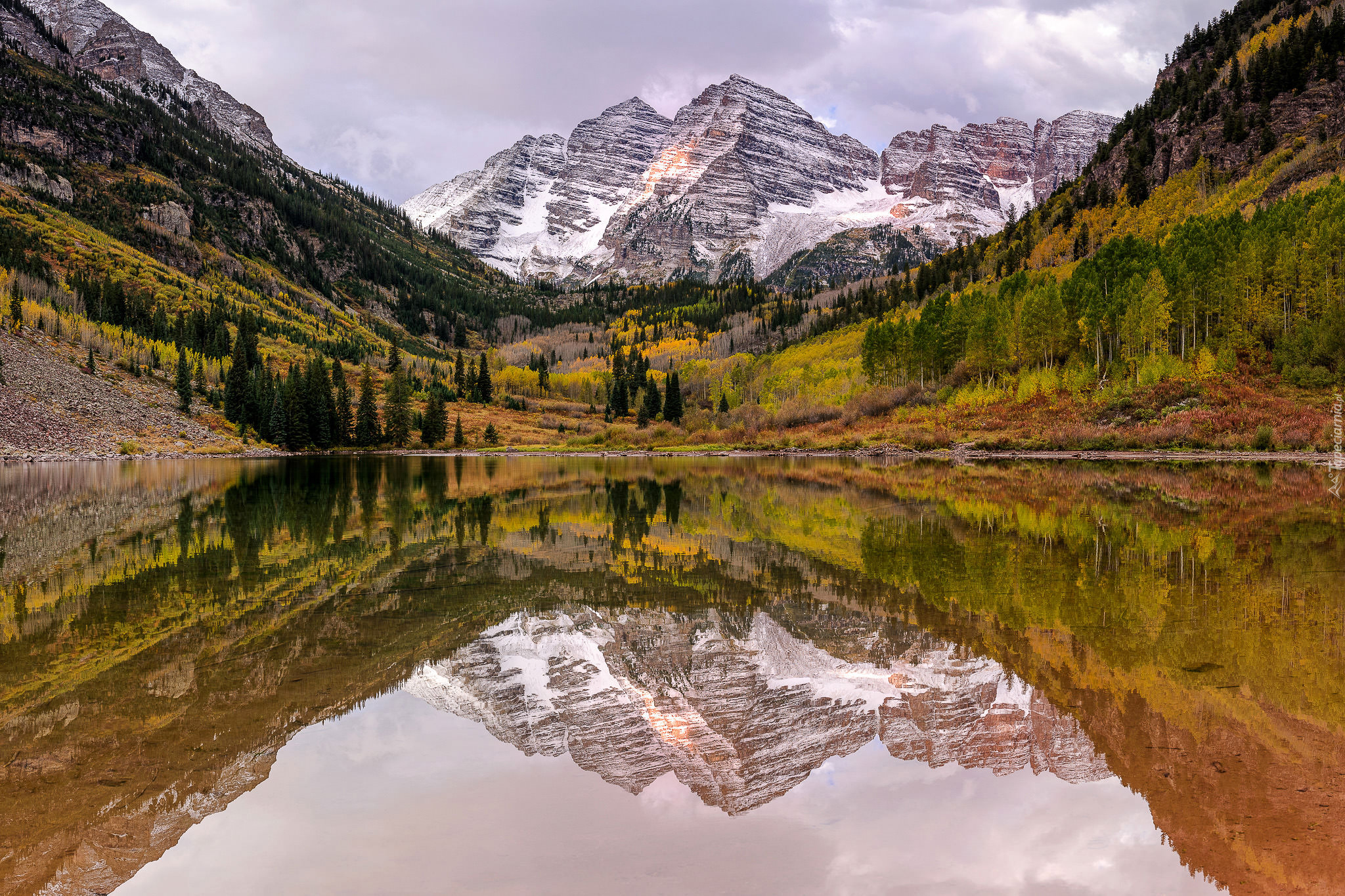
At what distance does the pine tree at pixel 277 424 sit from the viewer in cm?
8962

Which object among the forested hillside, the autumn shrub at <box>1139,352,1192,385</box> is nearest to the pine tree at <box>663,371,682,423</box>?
the forested hillside

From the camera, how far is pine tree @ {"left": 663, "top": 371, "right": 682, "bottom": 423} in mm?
120062

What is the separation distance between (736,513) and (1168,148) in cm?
10650

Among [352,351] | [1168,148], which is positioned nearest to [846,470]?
[1168,148]

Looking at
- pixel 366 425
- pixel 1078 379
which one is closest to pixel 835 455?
pixel 1078 379

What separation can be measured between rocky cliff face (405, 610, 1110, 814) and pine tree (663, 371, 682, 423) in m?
111

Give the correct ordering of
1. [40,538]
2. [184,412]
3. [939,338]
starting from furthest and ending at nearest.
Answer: [184,412]
[939,338]
[40,538]

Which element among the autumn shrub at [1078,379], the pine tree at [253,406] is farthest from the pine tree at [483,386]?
the autumn shrub at [1078,379]

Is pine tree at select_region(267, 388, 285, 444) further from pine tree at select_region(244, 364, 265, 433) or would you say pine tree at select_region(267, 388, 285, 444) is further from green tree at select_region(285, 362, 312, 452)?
pine tree at select_region(244, 364, 265, 433)

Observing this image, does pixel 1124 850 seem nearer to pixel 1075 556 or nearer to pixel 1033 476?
pixel 1075 556

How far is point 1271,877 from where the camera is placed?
3852 mm

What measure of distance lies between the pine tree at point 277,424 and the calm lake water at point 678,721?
84.5m

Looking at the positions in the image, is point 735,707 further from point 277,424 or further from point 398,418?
point 398,418

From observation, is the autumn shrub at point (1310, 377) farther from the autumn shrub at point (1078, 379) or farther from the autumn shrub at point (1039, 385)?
the autumn shrub at point (1039, 385)
